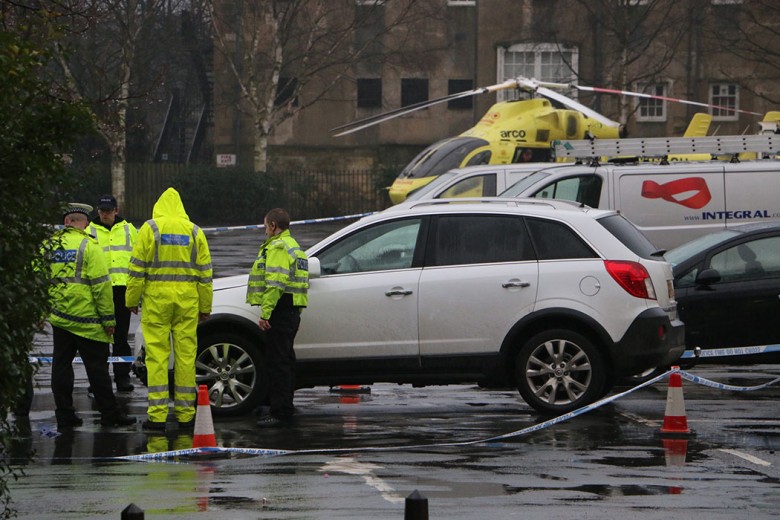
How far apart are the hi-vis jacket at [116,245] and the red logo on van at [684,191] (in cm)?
748

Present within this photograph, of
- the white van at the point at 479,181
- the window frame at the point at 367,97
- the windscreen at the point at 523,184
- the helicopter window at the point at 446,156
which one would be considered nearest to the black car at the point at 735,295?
the windscreen at the point at 523,184

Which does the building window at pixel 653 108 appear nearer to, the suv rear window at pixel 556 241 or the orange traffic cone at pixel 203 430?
the suv rear window at pixel 556 241

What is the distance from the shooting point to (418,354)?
37.8ft

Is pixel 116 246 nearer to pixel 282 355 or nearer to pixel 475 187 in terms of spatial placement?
pixel 282 355

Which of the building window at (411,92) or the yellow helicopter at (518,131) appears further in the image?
the building window at (411,92)

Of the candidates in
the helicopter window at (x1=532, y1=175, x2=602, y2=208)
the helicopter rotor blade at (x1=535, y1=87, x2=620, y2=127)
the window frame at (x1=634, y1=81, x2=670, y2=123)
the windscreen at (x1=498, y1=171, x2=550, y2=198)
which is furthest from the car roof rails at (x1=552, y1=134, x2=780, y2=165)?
the window frame at (x1=634, y1=81, x2=670, y2=123)

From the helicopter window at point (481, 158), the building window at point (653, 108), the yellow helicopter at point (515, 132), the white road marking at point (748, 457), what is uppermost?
the building window at point (653, 108)

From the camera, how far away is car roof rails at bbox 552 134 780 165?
19.2 metres

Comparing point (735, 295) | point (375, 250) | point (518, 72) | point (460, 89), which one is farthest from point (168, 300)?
point (460, 89)

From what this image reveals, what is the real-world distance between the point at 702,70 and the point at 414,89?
1003cm

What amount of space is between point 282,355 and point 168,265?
3.66 feet

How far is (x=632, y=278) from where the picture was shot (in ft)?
37.4

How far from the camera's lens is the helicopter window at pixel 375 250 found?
1173 centimetres

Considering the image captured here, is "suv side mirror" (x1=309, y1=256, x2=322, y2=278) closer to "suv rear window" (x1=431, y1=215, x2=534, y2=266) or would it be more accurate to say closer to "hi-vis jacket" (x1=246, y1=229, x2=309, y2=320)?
"hi-vis jacket" (x1=246, y1=229, x2=309, y2=320)
